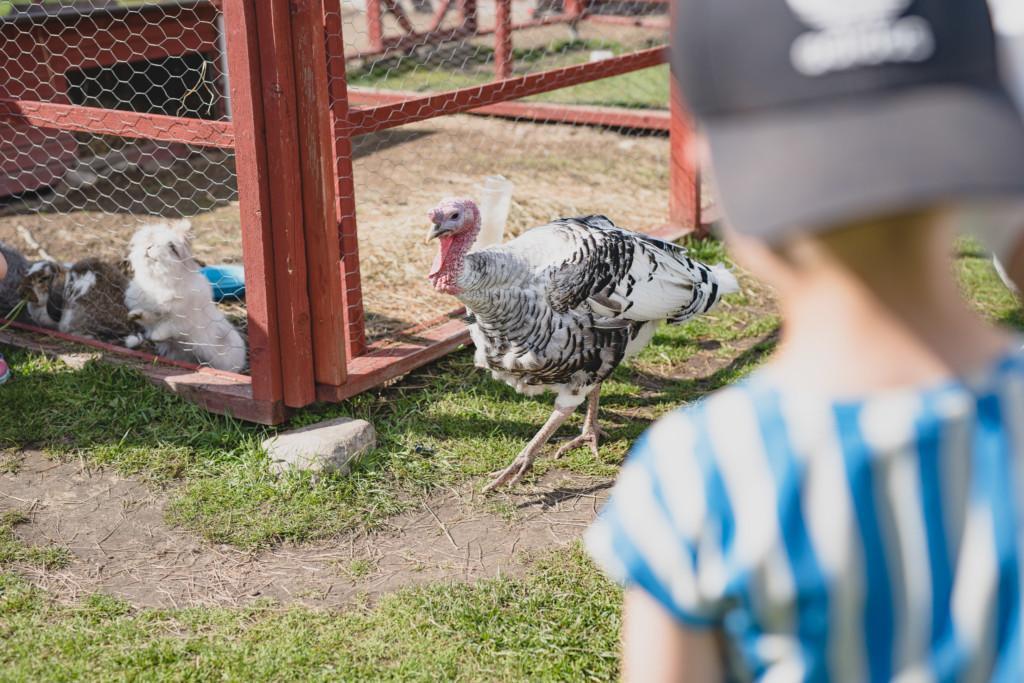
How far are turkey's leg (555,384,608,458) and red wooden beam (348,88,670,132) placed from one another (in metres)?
3.99

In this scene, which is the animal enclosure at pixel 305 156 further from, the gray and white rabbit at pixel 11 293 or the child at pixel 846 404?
the child at pixel 846 404

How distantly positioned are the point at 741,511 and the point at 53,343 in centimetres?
394

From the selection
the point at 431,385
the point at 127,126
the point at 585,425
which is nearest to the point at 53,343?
the point at 127,126

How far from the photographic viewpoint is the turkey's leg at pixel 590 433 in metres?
3.76

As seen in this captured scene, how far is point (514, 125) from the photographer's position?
312 inches

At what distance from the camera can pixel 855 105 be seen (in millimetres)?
784

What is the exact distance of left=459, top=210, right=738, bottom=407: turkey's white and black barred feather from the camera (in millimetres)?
3400

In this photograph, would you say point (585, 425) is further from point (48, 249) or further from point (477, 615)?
point (48, 249)

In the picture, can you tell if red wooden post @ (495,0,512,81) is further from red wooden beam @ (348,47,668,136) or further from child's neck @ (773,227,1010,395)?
child's neck @ (773,227,1010,395)

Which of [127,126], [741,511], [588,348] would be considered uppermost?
[741,511]

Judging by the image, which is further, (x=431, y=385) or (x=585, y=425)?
(x=431, y=385)

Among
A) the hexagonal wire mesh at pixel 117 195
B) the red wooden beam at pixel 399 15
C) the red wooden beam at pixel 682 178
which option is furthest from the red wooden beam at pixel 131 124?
the red wooden beam at pixel 399 15

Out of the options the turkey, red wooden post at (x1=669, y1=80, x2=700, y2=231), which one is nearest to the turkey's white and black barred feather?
the turkey

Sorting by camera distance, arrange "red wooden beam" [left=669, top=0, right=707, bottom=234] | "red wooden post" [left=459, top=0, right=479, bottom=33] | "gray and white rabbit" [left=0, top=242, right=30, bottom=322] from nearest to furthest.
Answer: "gray and white rabbit" [left=0, top=242, right=30, bottom=322]
"red wooden beam" [left=669, top=0, right=707, bottom=234]
"red wooden post" [left=459, top=0, right=479, bottom=33]
